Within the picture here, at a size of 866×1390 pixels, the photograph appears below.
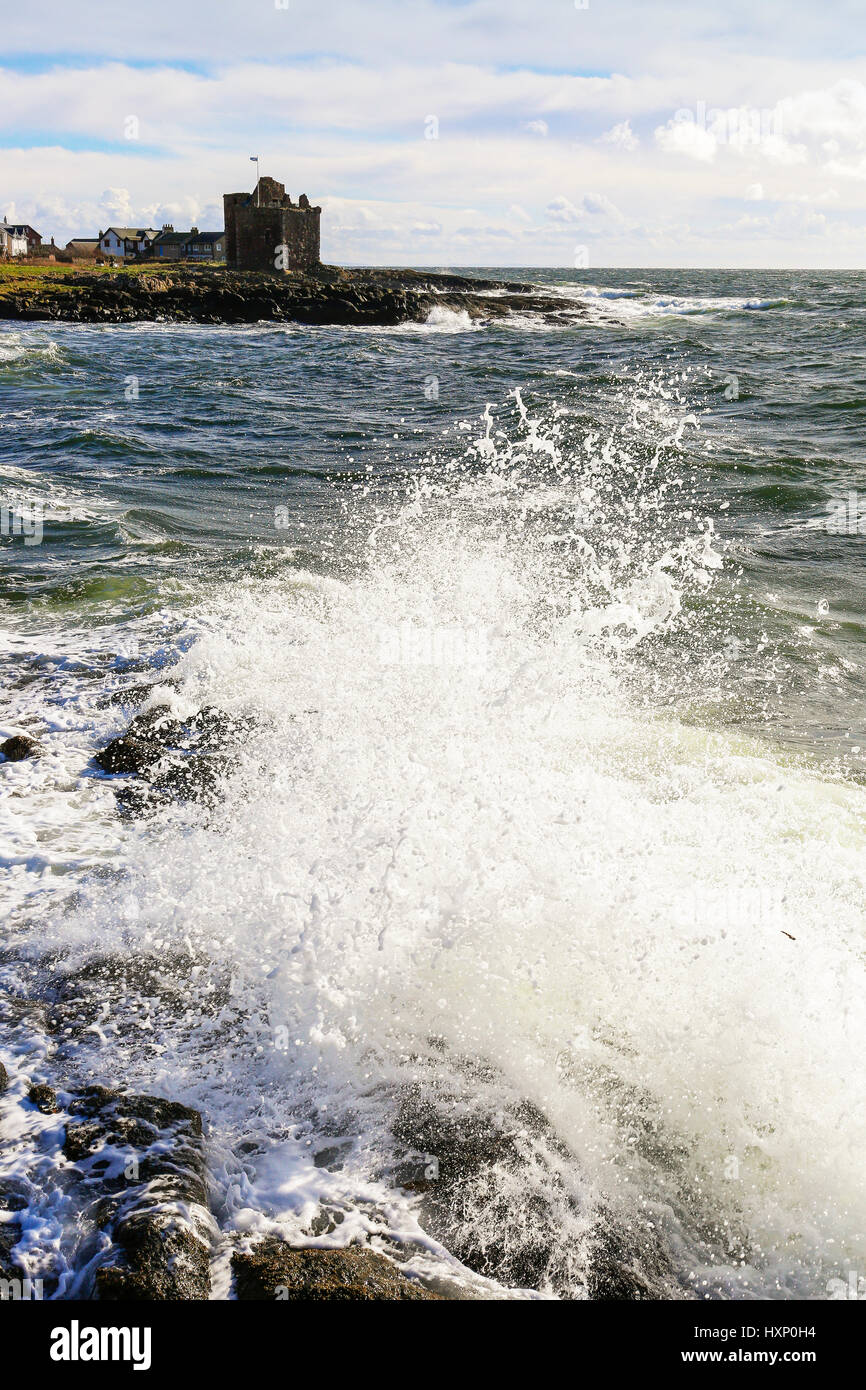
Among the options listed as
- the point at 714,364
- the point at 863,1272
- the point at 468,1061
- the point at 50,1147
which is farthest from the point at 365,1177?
the point at 714,364

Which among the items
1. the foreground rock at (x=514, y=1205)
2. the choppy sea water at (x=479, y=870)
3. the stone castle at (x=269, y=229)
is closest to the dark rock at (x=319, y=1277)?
the choppy sea water at (x=479, y=870)

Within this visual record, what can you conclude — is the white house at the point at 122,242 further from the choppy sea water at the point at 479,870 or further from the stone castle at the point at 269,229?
the choppy sea water at the point at 479,870

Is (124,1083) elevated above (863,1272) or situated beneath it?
elevated above

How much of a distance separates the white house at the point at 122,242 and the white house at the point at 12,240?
7319 millimetres

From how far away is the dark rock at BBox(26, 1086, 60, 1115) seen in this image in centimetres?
329

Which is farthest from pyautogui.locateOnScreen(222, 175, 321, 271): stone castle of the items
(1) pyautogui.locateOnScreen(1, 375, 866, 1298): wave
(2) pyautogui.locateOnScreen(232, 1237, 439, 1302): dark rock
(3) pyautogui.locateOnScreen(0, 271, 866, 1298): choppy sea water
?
(2) pyautogui.locateOnScreen(232, 1237, 439, 1302): dark rock

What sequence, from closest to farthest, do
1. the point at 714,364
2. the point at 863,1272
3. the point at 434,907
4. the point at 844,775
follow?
the point at 863,1272 → the point at 434,907 → the point at 844,775 → the point at 714,364

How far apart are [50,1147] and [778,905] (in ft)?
11.3

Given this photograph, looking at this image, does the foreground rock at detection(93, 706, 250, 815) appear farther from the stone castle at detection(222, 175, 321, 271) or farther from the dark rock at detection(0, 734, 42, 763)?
the stone castle at detection(222, 175, 321, 271)

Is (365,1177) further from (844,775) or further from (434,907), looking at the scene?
(844,775)

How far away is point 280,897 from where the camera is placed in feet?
14.7
